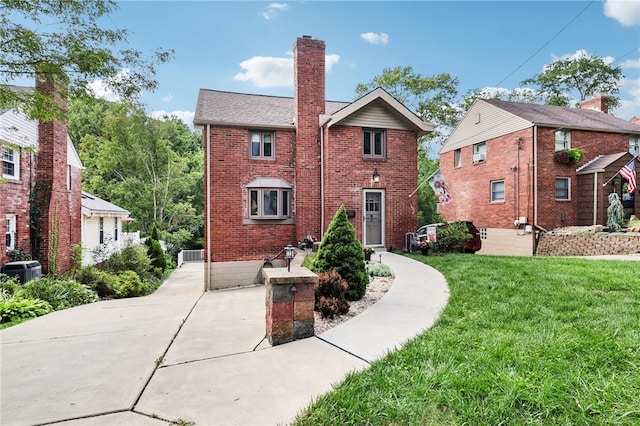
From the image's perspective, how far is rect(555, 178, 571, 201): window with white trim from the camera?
15.9 m

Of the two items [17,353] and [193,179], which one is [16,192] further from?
[193,179]

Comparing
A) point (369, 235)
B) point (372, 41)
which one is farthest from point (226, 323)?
point (372, 41)

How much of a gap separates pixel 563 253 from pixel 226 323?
591 inches

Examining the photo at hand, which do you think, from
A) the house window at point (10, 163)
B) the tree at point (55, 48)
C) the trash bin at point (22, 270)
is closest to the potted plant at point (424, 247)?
the tree at point (55, 48)

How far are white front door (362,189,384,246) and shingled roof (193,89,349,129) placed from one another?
12.8 ft

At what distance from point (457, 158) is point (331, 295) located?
18098 mm

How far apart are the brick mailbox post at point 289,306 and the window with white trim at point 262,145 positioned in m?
8.67

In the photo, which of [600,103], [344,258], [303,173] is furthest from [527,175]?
[344,258]

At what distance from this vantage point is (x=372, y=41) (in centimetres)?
1738

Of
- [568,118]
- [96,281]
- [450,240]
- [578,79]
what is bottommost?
[96,281]

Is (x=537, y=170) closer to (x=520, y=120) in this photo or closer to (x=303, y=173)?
(x=520, y=120)

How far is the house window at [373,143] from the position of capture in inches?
485

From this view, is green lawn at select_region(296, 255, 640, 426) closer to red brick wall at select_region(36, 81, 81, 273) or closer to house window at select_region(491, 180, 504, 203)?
house window at select_region(491, 180, 504, 203)

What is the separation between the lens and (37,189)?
467 inches
